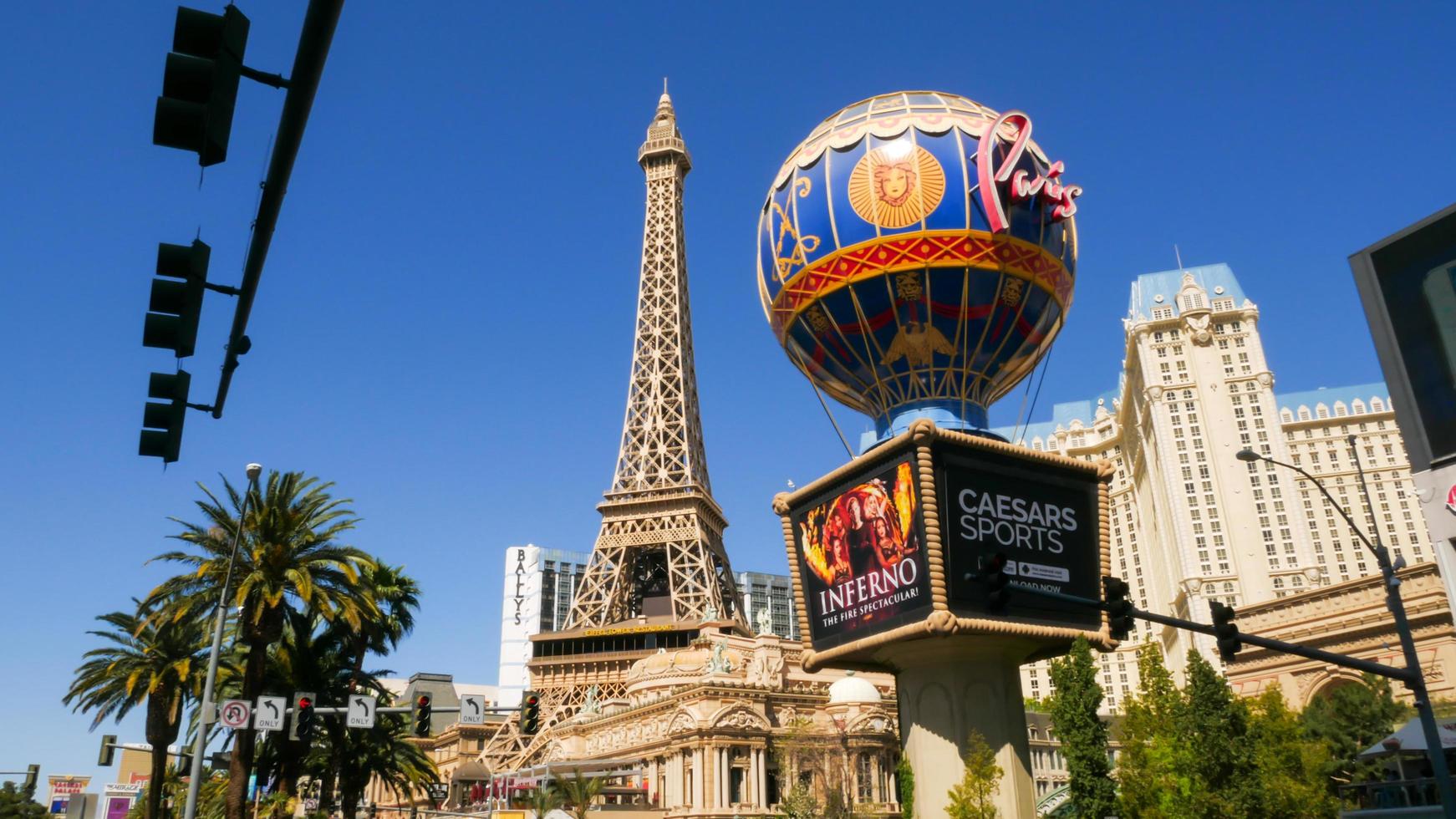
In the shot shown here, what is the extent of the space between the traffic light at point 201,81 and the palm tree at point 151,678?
1280 inches

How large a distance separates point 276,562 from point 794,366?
→ 16.1 m

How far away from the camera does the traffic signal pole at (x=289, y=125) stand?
636 centimetres

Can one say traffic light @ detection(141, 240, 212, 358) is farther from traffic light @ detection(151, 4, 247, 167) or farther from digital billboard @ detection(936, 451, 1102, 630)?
digital billboard @ detection(936, 451, 1102, 630)

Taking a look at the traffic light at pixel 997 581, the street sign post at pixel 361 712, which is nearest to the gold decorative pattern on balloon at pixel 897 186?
the traffic light at pixel 997 581

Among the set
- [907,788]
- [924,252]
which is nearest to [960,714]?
[907,788]

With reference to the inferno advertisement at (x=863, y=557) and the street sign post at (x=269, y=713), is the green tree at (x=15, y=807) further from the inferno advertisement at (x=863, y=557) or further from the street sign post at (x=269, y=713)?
the inferno advertisement at (x=863, y=557)

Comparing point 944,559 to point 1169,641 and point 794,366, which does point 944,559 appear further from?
point 1169,641

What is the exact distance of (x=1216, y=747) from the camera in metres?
28.2

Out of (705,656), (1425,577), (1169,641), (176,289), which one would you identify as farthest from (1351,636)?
(176,289)

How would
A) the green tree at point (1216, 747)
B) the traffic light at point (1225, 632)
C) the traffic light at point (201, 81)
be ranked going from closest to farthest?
the traffic light at point (201, 81)
the traffic light at point (1225, 632)
the green tree at point (1216, 747)

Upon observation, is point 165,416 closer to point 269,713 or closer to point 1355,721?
point 269,713

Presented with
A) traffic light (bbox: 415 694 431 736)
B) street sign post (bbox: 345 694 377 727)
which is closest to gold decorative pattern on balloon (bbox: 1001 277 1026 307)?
traffic light (bbox: 415 694 431 736)

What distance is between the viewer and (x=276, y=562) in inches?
1169

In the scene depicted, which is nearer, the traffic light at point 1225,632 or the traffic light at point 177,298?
the traffic light at point 177,298
